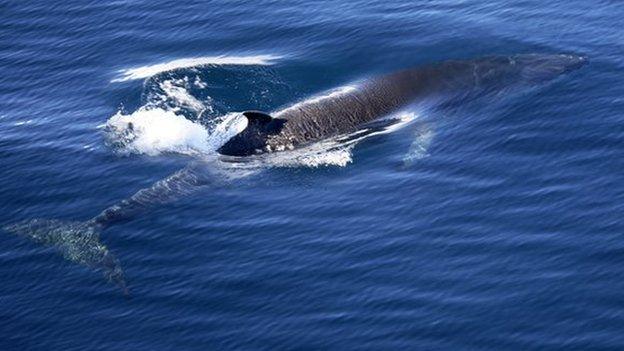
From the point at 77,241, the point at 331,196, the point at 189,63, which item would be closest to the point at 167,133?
the point at 189,63

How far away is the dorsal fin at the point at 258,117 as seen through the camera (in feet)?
141

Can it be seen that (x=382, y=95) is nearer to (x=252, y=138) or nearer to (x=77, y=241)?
(x=252, y=138)

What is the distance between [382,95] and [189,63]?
10.2 metres

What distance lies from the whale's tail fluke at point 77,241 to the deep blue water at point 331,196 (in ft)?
1.23

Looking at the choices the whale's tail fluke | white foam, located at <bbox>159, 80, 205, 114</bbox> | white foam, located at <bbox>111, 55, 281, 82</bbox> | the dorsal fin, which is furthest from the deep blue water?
the dorsal fin

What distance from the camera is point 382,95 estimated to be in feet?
153

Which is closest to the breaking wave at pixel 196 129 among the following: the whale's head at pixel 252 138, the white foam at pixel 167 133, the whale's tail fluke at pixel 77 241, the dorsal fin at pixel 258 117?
the white foam at pixel 167 133

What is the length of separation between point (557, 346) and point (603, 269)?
13.1 ft

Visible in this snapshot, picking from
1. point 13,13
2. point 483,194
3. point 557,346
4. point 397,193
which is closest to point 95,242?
point 397,193

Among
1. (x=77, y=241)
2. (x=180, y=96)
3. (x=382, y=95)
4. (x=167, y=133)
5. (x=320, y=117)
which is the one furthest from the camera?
(x=180, y=96)

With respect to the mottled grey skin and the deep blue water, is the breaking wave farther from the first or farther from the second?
the mottled grey skin

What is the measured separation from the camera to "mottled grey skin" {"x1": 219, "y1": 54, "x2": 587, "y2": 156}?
44.4m

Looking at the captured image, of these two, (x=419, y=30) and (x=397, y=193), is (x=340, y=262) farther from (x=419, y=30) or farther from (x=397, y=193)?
(x=419, y=30)

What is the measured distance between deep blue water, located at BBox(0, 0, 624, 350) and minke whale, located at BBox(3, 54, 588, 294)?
24.7 inches
